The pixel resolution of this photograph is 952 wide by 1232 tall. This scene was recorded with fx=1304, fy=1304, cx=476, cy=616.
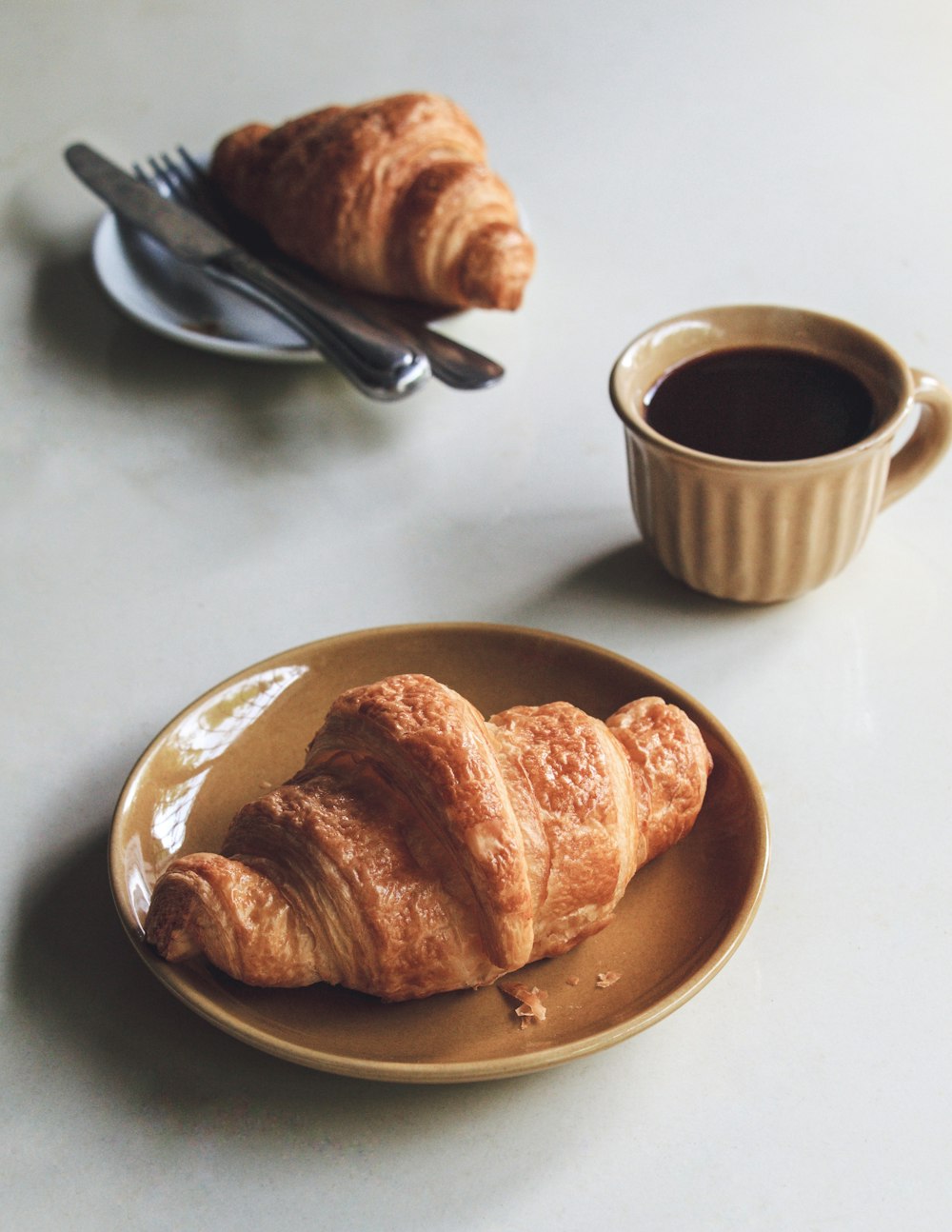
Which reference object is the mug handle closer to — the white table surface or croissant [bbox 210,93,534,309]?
the white table surface

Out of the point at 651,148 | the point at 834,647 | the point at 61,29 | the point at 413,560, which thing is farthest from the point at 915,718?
the point at 61,29

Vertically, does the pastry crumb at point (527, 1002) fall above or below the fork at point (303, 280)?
below

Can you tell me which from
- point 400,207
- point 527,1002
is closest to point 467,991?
point 527,1002

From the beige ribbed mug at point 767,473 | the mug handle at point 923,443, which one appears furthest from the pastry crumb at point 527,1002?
the mug handle at point 923,443

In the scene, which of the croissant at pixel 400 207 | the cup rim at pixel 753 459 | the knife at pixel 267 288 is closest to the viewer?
the cup rim at pixel 753 459

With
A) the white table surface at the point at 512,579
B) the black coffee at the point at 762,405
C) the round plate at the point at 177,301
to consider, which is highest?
the black coffee at the point at 762,405

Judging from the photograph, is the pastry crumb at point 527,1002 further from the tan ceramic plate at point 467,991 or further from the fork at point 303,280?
the fork at point 303,280
